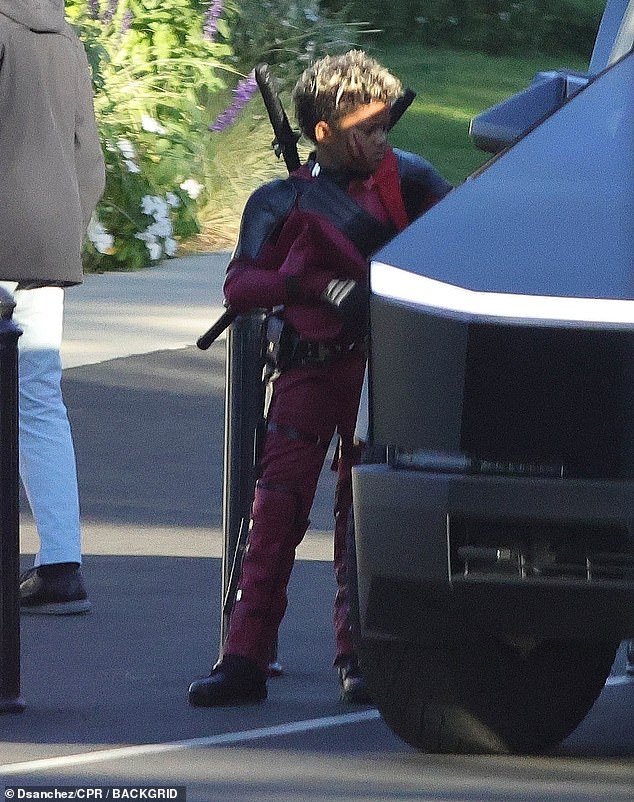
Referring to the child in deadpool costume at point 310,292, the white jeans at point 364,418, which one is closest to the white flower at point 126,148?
the child in deadpool costume at point 310,292

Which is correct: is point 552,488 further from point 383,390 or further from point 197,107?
point 197,107

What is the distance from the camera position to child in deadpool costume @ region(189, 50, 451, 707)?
18.8 feet

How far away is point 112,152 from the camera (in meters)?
17.3

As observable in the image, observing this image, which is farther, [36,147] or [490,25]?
[490,25]

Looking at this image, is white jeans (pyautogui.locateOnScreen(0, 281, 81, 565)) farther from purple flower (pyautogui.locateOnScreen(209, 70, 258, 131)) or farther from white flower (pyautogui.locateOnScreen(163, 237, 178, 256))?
purple flower (pyautogui.locateOnScreen(209, 70, 258, 131))

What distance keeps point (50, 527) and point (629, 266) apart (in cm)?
298

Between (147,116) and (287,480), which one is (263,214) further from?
(147,116)

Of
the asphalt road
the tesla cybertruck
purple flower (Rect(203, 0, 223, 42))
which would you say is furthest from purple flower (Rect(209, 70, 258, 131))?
the tesla cybertruck

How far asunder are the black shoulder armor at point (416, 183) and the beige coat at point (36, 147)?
59.9 inches

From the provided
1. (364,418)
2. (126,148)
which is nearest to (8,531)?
(364,418)

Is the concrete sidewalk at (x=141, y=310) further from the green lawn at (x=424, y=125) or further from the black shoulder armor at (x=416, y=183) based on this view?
the black shoulder armor at (x=416, y=183)

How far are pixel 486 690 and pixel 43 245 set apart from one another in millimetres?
2409

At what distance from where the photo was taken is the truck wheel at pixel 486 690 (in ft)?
16.9

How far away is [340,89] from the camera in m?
5.82
